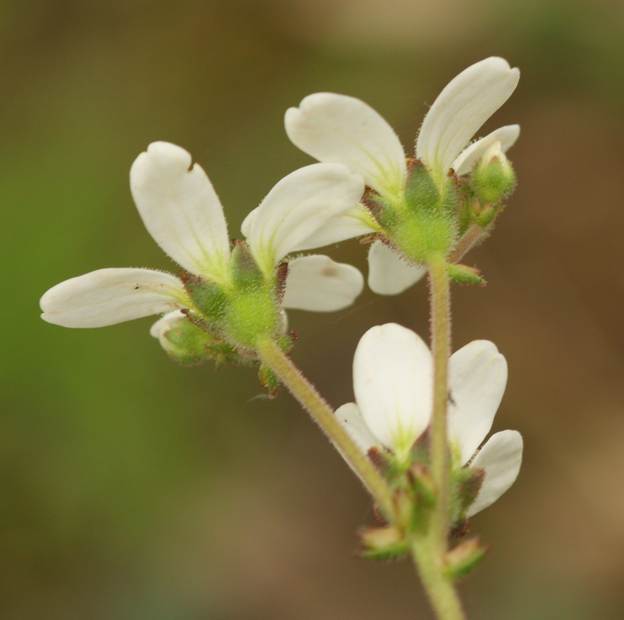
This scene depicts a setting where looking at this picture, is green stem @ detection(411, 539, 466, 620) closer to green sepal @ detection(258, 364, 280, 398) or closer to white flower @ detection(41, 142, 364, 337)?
green sepal @ detection(258, 364, 280, 398)

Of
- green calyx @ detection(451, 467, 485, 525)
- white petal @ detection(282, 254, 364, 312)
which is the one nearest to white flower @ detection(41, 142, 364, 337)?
white petal @ detection(282, 254, 364, 312)

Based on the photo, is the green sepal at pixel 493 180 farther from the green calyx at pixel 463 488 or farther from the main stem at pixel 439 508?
the green calyx at pixel 463 488

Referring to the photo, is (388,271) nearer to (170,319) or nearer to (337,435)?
(170,319)

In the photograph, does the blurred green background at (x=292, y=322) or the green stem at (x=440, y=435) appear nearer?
the green stem at (x=440, y=435)

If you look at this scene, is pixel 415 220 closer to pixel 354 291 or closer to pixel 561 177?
pixel 354 291

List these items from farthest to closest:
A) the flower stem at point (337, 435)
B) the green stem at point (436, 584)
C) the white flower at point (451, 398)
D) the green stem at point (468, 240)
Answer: the green stem at point (468, 240) → the white flower at point (451, 398) → the flower stem at point (337, 435) → the green stem at point (436, 584)

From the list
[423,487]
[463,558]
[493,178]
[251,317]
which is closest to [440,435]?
[423,487]

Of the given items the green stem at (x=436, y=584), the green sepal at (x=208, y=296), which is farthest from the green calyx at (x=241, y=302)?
the green stem at (x=436, y=584)
